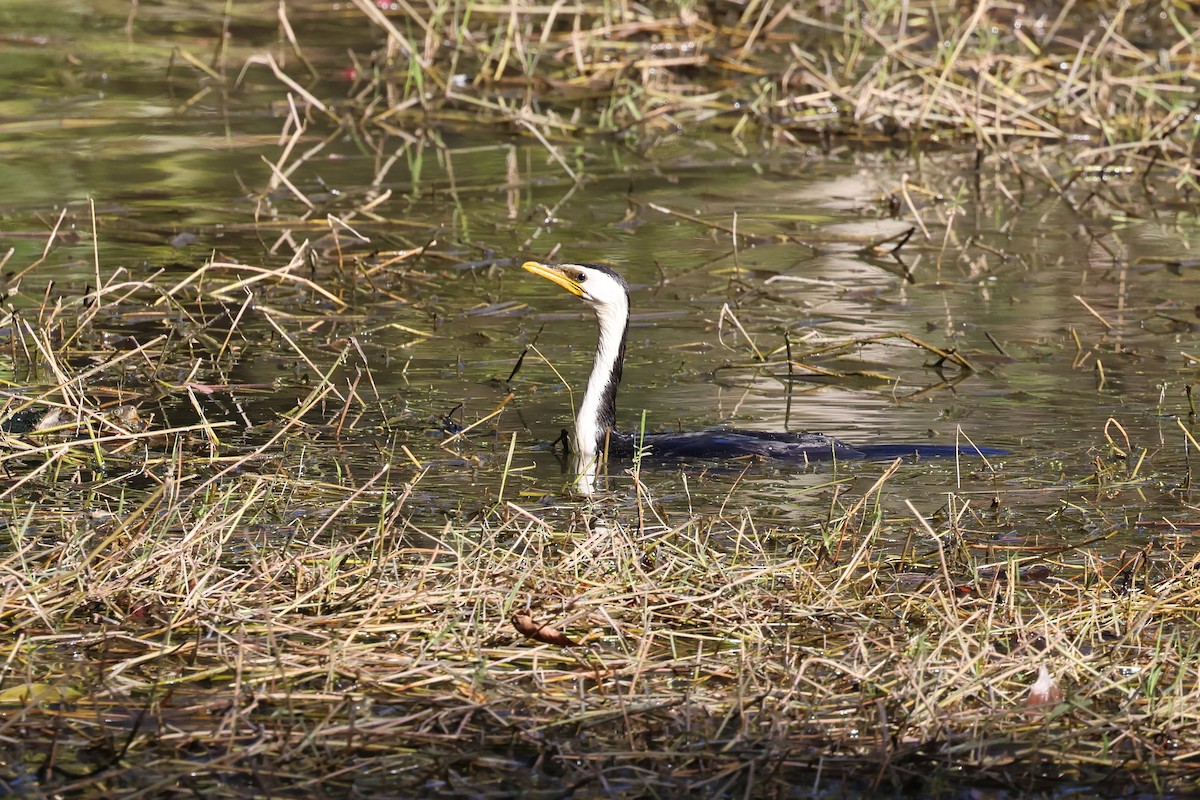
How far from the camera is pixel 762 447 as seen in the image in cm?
675

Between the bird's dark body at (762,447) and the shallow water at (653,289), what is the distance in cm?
9

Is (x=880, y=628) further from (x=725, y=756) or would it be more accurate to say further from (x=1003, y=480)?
(x=1003, y=480)

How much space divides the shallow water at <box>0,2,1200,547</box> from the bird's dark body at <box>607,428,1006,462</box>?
87 mm

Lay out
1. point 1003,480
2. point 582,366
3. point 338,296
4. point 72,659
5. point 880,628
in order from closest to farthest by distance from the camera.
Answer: point 72,659 → point 880,628 → point 1003,480 → point 582,366 → point 338,296

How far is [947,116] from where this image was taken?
12602 millimetres

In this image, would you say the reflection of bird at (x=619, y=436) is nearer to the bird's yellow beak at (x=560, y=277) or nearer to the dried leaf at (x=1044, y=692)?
the bird's yellow beak at (x=560, y=277)

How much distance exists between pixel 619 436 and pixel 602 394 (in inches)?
7.0

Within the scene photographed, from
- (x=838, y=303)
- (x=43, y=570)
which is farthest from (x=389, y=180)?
(x=43, y=570)

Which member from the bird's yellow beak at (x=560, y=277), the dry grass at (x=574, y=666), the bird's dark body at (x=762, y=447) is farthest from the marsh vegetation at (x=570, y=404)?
the bird's yellow beak at (x=560, y=277)

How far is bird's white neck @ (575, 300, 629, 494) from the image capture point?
6.82 m

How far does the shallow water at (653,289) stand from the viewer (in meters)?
6.70

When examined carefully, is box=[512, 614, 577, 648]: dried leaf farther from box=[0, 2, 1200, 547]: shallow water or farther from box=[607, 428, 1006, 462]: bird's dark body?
box=[607, 428, 1006, 462]: bird's dark body

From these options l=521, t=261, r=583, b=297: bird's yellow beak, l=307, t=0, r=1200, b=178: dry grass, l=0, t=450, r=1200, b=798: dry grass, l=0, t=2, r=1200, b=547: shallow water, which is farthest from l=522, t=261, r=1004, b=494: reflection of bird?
l=307, t=0, r=1200, b=178: dry grass

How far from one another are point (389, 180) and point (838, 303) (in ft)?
11.6
